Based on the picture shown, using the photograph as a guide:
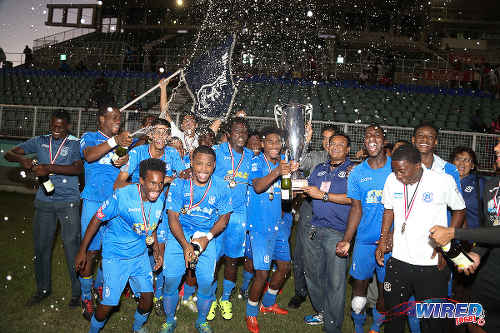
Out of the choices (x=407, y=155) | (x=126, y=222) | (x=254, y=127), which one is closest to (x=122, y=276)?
(x=126, y=222)

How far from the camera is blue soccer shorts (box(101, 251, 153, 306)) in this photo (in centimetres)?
419

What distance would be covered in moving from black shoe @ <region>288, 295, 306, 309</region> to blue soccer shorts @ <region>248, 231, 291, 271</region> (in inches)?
35.8

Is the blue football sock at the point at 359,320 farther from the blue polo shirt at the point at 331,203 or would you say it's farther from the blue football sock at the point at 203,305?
the blue football sock at the point at 203,305

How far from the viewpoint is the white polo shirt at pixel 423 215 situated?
3.92 m

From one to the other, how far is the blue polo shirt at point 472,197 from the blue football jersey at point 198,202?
315 centimetres

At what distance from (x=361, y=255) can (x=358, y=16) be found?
92.8 feet

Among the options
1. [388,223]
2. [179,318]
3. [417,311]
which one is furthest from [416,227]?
[179,318]

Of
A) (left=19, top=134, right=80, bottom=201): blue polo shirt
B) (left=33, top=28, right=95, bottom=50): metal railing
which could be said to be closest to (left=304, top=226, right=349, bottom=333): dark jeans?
(left=19, top=134, right=80, bottom=201): blue polo shirt

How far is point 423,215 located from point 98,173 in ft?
13.4

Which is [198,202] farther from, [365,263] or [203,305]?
[365,263]

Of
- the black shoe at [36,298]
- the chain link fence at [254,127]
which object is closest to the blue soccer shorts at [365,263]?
the black shoe at [36,298]

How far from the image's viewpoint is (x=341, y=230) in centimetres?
504

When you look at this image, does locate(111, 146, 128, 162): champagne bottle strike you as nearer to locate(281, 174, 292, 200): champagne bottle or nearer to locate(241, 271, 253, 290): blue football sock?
locate(281, 174, 292, 200): champagne bottle

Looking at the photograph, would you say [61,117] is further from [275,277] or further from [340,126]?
[340,126]
